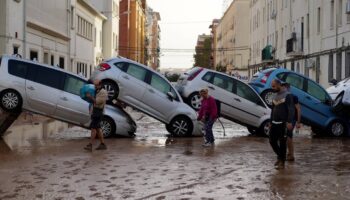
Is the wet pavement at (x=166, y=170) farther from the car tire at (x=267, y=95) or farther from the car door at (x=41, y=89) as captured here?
the car tire at (x=267, y=95)

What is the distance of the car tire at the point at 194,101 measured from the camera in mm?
18969

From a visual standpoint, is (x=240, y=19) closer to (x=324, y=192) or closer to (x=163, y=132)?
(x=163, y=132)

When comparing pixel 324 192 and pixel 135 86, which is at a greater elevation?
pixel 135 86

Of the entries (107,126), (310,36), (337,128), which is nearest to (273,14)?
(310,36)

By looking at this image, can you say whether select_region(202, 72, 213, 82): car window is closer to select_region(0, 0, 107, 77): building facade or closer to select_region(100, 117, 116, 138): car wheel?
select_region(100, 117, 116, 138): car wheel

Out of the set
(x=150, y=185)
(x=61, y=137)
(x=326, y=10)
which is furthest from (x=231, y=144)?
(x=326, y=10)

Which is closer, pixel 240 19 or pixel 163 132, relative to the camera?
pixel 163 132

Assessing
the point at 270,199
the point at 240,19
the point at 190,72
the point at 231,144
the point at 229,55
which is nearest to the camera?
the point at 270,199

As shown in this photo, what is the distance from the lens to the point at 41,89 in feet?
53.7

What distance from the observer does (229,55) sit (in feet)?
329

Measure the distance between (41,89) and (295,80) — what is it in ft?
26.3

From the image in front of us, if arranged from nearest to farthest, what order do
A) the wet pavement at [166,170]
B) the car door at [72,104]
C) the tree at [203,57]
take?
1. the wet pavement at [166,170]
2. the car door at [72,104]
3. the tree at [203,57]

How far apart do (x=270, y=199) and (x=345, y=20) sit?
23.6 metres

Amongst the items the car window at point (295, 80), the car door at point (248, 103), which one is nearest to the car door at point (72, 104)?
the car door at point (248, 103)
